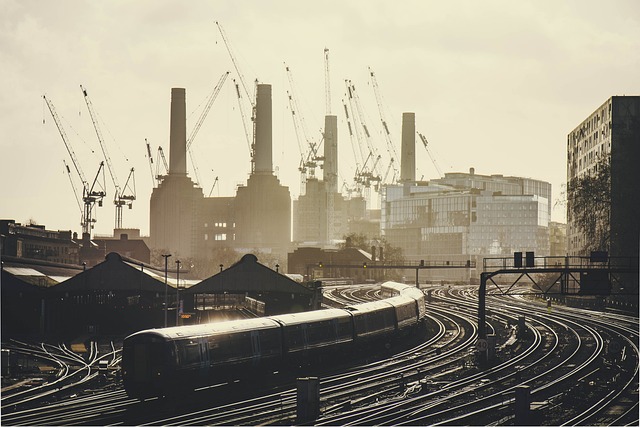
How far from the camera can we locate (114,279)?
304 ft

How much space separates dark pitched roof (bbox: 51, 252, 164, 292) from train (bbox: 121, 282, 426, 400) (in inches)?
1208

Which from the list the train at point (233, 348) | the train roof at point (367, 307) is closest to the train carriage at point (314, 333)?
the train at point (233, 348)

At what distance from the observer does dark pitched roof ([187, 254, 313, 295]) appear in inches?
3620

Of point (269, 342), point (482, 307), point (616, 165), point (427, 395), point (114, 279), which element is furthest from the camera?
point (616, 165)

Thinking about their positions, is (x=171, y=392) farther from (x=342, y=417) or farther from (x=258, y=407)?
(x=342, y=417)

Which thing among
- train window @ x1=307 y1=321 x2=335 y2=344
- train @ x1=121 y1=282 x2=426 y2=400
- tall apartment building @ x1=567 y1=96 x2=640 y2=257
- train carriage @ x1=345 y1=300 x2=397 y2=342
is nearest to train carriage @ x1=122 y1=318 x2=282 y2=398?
train @ x1=121 y1=282 x2=426 y2=400


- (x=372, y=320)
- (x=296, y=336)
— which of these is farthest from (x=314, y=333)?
(x=372, y=320)

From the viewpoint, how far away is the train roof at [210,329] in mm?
47219

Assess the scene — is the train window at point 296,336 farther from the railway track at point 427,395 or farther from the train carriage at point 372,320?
the train carriage at point 372,320

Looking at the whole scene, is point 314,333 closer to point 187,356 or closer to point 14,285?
point 187,356

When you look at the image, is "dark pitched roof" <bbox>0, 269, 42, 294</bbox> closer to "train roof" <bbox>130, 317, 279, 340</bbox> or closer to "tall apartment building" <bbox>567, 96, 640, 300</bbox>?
"train roof" <bbox>130, 317, 279, 340</bbox>

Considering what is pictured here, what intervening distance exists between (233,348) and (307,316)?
9.40m

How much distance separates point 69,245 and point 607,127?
3923 inches

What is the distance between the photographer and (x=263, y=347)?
5291 centimetres
